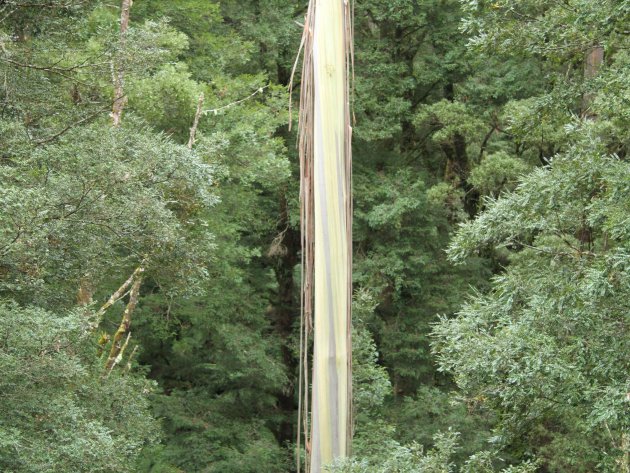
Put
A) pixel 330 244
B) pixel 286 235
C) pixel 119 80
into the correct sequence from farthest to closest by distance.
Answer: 1. pixel 286 235
2. pixel 119 80
3. pixel 330 244

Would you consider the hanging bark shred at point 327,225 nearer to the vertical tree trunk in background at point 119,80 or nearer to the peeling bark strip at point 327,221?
the peeling bark strip at point 327,221

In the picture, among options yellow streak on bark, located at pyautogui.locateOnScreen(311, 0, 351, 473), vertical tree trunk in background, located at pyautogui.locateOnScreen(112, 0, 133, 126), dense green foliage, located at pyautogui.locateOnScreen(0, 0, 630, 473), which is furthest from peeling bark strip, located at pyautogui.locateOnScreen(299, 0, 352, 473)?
vertical tree trunk in background, located at pyautogui.locateOnScreen(112, 0, 133, 126)

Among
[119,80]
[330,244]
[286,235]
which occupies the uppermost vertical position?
[119,80]

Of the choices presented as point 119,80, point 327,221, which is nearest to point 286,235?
point 119,80

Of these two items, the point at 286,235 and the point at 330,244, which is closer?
the point at 330,244

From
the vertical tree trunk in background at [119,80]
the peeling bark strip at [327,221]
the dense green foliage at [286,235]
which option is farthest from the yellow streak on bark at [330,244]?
the vertical tree trunk in background at [119,80]

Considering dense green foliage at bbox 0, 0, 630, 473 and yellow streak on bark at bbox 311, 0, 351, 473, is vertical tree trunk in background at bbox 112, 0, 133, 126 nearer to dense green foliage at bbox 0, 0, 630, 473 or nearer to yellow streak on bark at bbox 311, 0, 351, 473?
dense green foliage at bbox 0, 0, 630, 473

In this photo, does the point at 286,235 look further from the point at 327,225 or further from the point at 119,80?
the point at 327,225

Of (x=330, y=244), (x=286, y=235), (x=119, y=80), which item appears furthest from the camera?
(x=286, y=235)
